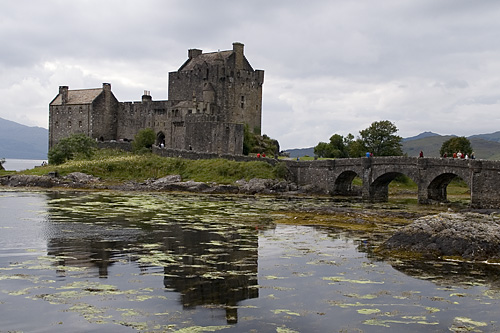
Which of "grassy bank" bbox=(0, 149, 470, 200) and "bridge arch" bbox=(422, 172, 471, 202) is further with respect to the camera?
"grassy bank" bbox=(0, 149, 470, 200)

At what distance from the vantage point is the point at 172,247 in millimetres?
22016

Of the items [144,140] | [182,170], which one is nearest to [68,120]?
[144,140]

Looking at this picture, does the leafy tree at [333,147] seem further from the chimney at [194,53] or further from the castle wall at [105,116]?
the castle wall at [105,116]

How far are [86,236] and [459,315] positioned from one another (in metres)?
15.3

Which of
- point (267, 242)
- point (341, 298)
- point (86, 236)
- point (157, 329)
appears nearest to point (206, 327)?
point (157, 329)

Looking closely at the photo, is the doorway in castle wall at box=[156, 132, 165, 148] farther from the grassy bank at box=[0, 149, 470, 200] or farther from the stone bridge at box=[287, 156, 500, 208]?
the stone bridge at box=[287, 156, 500, 208]

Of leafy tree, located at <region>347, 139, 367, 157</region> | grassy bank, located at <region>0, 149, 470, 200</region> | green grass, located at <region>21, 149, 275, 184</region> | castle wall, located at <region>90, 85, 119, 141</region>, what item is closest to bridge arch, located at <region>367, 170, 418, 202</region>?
grassy bank, located at <region>0, 149, 470, 200</region>

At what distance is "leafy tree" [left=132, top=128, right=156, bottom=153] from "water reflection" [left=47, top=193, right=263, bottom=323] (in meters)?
35.1

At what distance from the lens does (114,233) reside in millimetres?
25641

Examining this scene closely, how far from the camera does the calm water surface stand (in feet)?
42.6

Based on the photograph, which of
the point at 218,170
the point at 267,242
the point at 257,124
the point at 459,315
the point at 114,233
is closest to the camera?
the point at 459,315

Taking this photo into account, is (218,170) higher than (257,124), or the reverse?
(257,124)

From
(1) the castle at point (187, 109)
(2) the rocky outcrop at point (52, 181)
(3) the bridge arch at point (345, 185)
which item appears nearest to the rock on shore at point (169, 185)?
(2) the rocky outcrop at point (52, 181)

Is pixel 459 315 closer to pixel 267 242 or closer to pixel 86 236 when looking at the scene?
pixel 267 242
